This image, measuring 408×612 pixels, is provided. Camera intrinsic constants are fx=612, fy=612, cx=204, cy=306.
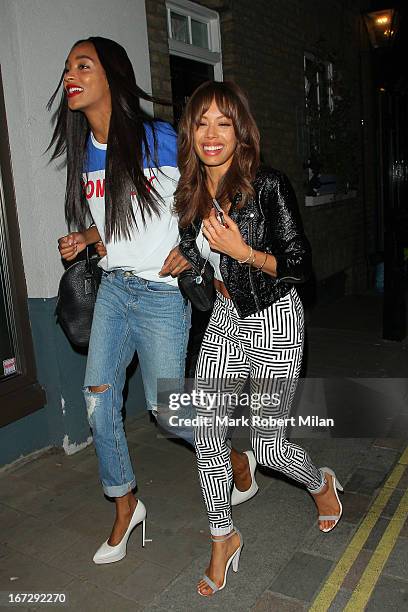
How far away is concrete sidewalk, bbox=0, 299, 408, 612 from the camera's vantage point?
2.80 m

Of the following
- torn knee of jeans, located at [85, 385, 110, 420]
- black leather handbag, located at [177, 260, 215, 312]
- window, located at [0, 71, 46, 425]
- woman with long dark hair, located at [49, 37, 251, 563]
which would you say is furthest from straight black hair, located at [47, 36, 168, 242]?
window, located at [0, 71, 46, 425]

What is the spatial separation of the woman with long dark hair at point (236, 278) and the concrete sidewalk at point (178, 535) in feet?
0.74

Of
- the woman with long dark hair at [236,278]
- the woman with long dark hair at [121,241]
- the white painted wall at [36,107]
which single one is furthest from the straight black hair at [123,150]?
the white painted wall at [36,107]

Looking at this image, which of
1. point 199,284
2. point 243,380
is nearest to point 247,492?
point 243,380

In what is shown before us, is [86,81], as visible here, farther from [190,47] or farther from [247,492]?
[190,47]

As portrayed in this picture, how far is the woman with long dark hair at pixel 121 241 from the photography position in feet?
9.43

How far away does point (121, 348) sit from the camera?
3035 mm

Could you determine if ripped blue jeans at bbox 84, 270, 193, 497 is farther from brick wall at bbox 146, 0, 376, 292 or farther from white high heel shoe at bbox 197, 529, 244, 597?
brick wall at bbox 146, 0, 376, 292

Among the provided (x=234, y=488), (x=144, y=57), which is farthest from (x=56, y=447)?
(x=144, y=57)

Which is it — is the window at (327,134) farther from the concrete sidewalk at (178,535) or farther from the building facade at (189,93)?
the concrete sidewalk at (178,535)

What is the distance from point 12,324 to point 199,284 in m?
1.90

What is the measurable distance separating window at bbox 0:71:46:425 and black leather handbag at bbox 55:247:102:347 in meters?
0.98

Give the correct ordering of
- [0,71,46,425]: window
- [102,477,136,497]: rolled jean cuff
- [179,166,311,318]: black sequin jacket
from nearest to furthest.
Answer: [179,166,311,318]: black sequin jacket → [102,477,136,497]: rolled jean cuff → [0,71,46,425]: window

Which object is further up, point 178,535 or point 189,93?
point 189,93
